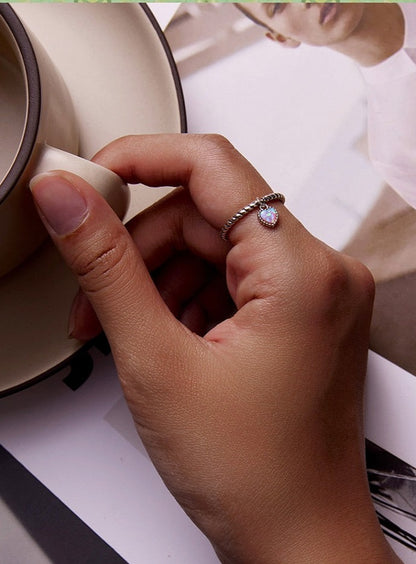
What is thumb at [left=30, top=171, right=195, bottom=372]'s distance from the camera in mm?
355

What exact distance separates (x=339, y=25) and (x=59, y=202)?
13.0 inches

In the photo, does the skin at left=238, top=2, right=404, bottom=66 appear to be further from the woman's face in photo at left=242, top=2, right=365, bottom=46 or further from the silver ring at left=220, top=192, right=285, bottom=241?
the silver ring at left=220, top=192, right=285, bottom=241

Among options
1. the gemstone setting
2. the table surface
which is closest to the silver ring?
the gemstone setting

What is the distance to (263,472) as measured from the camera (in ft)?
1.20

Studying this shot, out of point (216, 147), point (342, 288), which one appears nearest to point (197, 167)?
point (216, 147)

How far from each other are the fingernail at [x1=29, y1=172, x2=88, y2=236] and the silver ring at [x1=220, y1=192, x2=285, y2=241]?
100 millimetres

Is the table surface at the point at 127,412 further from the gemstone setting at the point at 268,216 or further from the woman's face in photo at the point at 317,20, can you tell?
the gemstone setting at the point at 268,216

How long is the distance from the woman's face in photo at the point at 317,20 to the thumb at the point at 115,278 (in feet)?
0.91

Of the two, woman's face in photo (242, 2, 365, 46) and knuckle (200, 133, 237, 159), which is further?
woman's face in photo (242, 2, 365, 46)

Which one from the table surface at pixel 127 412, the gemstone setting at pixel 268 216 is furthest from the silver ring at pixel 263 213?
the table surface at pixel 127 412

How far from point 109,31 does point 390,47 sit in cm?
24

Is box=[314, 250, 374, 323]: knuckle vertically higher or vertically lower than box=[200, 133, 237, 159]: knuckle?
lower

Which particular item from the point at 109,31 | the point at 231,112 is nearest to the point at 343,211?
the point at 231,112

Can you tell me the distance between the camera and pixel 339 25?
0.53 metres
